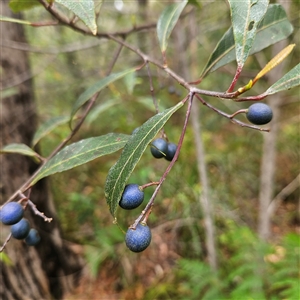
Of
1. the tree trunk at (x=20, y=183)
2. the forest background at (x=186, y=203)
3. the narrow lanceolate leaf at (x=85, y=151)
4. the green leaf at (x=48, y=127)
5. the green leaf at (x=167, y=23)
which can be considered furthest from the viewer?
the forest background at (x=186, y=203)

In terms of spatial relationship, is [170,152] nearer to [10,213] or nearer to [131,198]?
[131,198]

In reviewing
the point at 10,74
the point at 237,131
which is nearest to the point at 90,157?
Answer: the point at 10,74

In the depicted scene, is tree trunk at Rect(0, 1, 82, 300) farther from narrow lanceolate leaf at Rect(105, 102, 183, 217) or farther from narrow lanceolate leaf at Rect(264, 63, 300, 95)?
narrow lanceolate leaf at Rect(264, 63, 300, 95)

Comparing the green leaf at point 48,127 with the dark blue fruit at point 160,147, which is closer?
the dark blue fruit at point 160,147

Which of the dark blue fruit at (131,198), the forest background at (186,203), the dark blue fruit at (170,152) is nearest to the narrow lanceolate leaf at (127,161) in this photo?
the dark blue fruit at (131,198)

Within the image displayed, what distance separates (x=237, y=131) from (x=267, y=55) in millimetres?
1349

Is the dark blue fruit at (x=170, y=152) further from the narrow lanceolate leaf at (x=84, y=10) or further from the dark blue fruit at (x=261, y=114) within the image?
the narrow lanceolate leaf at (x=84, y=10)

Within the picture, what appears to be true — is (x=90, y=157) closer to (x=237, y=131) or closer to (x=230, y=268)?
(x=230, y=268)

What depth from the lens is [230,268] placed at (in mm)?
2170

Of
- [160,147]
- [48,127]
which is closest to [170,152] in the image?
[160,147]

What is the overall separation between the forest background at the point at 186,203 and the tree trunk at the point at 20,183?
10cm

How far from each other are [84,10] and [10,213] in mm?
509

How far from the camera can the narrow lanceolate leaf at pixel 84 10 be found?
2.12ft

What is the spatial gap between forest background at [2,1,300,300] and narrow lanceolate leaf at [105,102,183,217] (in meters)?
0.83
